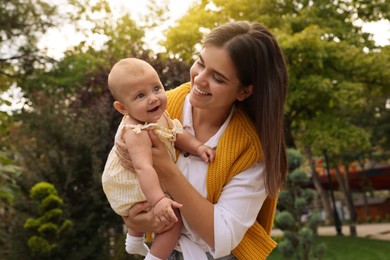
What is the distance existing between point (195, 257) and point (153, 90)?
64 centimetres

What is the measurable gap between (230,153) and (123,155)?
0.40 metres

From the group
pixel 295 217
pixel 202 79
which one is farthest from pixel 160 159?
pixel 295 217

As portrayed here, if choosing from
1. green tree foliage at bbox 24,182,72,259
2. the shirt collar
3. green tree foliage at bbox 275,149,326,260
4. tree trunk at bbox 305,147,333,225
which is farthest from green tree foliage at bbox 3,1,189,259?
tree trunk at bbox 305,147,333,225

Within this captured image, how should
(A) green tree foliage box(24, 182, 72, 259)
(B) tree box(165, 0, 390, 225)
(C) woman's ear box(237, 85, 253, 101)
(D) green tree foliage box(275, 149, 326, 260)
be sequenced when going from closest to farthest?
1. (C) woman's ear box(237, 85, 253, 101)
2. (D) green tree foliage box(275, 149, 326, 260)
3. (A) green tree foliage box(24, 182, 72, 259)
4. (B) tree box(165, 0, 390, 225)

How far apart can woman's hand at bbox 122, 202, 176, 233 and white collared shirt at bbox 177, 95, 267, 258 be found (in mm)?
122

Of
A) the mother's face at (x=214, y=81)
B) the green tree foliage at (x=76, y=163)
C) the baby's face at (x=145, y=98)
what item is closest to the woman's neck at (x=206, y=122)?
the mother's face at (x=214, y=81)

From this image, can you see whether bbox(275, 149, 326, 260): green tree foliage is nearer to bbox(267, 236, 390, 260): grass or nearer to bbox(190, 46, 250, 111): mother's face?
bbox(267, 236, 390, 260): grass

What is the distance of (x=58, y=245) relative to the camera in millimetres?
10148

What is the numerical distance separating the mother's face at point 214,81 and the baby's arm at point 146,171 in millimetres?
247

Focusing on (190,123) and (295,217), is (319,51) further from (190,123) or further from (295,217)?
(190,123)

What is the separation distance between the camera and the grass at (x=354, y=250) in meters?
14.6

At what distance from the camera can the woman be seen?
7.11ft

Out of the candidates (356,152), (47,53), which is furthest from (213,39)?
(356,152)

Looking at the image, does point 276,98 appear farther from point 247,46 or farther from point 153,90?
point 153,90
